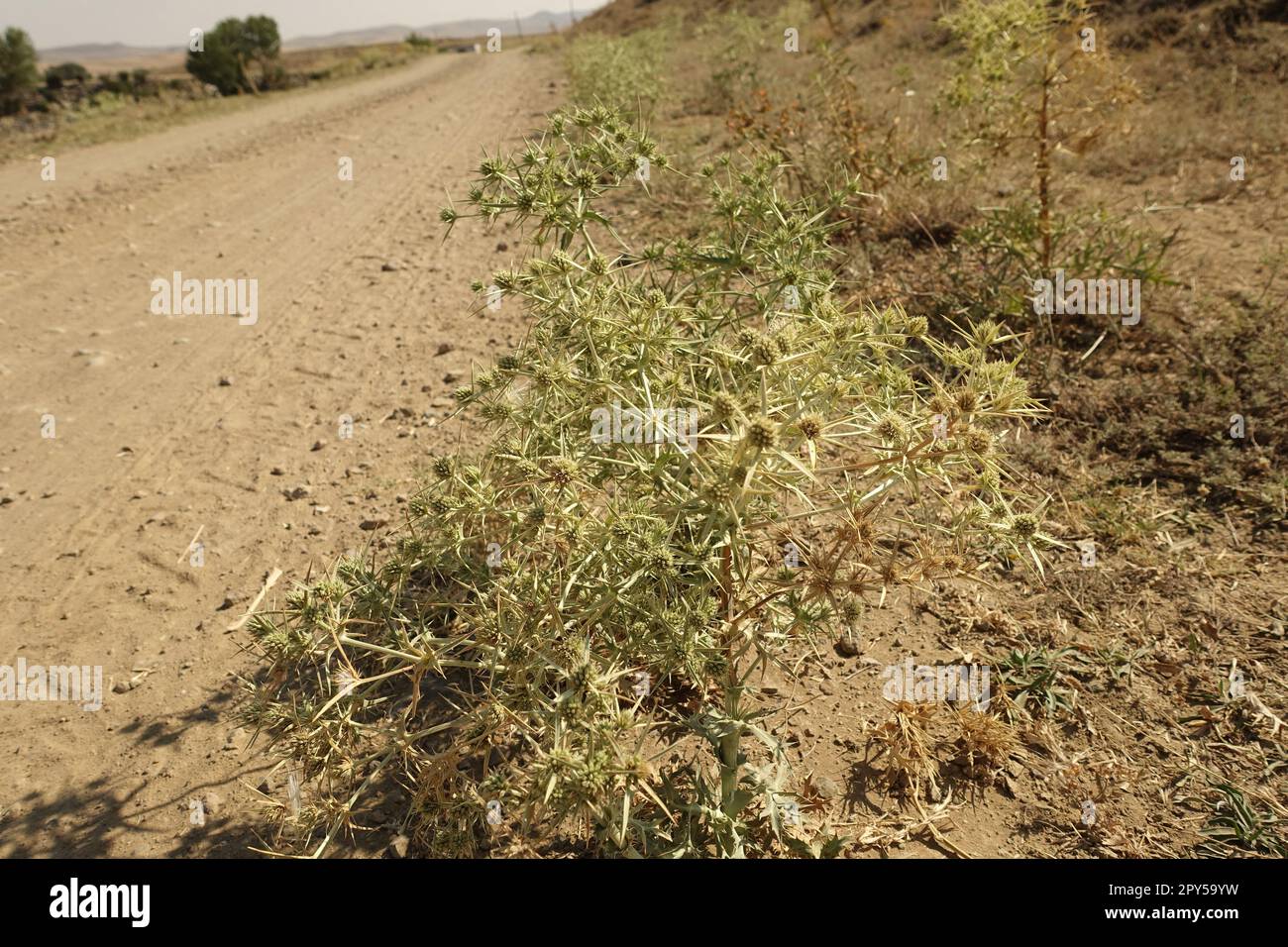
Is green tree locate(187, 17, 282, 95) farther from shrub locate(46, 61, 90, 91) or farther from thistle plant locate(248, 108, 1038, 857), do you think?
thistle plant locate(248, 108, 1038, 857)

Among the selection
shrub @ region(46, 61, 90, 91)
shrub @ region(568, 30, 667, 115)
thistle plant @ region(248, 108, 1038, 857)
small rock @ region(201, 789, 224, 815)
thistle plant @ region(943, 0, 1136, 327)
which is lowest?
small rock @ region(201, 789, 224, 815)

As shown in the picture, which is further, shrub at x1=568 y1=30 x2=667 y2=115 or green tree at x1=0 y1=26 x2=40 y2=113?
green tree at x1=0 y1=26 x2=40 y2=113

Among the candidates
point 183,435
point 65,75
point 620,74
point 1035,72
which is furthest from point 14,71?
point 1035,72

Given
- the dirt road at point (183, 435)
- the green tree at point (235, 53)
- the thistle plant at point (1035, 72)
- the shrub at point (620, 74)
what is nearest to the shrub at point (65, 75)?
the green tree at point (235, 53)

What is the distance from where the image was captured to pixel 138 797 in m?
2.30

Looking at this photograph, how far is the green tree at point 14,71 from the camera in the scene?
21.8 metres

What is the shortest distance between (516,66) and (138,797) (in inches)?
828

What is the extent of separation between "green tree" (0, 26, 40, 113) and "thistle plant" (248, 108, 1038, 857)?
27.7 metres

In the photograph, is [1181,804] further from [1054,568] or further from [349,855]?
[349,855]

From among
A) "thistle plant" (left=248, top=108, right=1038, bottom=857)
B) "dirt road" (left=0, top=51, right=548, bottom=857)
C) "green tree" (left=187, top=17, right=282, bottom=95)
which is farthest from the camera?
"green tree" (left=187, top=17, right=282, bottom=95)

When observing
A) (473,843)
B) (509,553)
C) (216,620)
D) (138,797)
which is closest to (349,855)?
(473,843)

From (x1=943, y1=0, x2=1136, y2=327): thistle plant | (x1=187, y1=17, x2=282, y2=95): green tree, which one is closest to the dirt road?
(x1=943, y1=0, x2=1136, y2=327): thistle plant

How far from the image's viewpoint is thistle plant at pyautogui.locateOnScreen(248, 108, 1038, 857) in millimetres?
1617

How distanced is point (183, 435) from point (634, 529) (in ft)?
11.1
